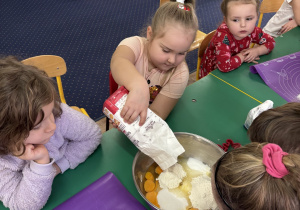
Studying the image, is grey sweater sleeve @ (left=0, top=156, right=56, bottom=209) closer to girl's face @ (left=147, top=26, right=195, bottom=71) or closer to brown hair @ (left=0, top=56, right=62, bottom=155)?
brown hair @ (left=0, top=56, right=62, bottom=155)

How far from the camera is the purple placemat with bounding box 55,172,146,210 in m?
0.69

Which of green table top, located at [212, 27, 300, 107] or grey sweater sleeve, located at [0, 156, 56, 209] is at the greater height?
green table top, located at [212, 27, 300, 107]

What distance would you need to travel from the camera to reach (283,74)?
3.84 feet

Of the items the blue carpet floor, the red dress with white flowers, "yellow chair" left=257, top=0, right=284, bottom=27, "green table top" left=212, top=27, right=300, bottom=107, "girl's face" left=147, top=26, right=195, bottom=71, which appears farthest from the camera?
the blue carpet floor

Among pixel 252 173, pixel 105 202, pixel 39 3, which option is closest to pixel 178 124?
pixel 105 202

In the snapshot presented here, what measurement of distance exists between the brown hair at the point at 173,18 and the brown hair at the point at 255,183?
0.55 metres

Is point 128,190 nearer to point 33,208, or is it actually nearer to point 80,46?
point 33,208

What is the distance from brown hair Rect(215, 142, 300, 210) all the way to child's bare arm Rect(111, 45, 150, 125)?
0.28 meters

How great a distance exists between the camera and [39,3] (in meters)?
3.06

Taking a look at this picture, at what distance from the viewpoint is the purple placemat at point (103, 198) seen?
Result: 69cm

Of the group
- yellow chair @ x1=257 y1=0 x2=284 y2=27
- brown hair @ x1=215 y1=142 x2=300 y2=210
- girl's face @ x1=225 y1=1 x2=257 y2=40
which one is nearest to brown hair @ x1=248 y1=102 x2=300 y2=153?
brown hair @ x1=215 y1=142 x2=300 y2=210

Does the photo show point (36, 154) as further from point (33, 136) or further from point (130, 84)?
point (130, 84)

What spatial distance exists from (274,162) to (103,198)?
0.46 meters

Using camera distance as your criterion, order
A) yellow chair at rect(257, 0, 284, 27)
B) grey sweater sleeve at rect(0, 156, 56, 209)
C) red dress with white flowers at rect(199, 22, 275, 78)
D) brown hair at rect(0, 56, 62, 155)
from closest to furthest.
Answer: brown hair at rect(0, 56, 62, 155)
grey sweater sleeve at rect(0, 156, 56, 209)
red dress with white flowers at rect(199, 22, 275, 78)
yellow chair at rect(257, 0, 284, 27)
